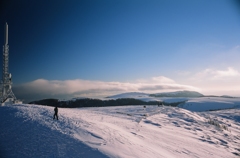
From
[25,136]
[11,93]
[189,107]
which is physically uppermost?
[11,93]

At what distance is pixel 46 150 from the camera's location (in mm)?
11203

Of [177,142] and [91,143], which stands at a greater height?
[91,143]

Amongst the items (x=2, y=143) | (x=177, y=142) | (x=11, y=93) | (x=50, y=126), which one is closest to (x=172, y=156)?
(x=177, y=142)

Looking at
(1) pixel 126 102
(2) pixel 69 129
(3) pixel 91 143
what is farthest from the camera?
(1) pixel 126 102

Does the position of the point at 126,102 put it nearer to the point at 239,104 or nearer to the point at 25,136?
the point at 239,104

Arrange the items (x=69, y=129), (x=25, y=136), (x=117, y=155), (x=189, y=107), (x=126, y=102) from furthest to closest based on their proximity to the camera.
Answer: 1. (x=126, y=102)
2. (x=189, y=107)
3. (x=69, y=129)
4. (x=25, y=136)
5. (x=117, y=155)

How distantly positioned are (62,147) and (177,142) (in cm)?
1308

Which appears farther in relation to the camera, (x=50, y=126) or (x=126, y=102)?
(x=126, y=102)

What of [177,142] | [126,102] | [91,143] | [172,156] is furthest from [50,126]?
[126,102]

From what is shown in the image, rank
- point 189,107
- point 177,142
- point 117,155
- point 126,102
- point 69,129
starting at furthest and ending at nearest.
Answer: point 126,102, point 189,107, point 177,142, point 69,129, point 117,155

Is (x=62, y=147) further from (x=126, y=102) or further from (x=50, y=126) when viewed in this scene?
(x=126, y=102)

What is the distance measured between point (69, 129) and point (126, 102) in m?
90.4

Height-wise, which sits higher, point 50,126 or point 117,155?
point 50,126

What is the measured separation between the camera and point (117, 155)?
11.0m
